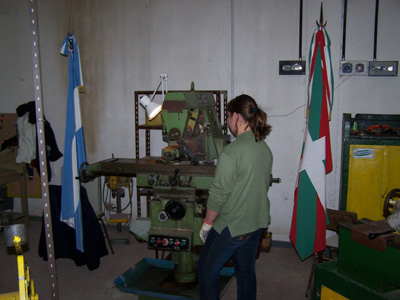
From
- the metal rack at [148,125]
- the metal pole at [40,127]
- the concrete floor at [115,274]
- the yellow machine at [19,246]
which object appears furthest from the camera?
the metal rack at [148,125]

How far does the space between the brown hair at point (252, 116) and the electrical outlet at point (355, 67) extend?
1.61 meters

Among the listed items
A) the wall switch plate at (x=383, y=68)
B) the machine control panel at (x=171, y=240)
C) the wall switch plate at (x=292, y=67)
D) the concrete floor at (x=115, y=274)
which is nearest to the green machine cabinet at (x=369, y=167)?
the wall switch plate at (x=383, y=68)

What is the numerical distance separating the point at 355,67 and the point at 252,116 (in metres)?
1.71

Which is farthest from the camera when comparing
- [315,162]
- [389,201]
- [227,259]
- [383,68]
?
[383,68]

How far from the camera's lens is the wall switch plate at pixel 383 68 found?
10.3 feet

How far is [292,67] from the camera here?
333 cm

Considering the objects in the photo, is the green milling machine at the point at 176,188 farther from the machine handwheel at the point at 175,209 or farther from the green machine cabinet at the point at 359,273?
the green machine cabinet at the point at 359,273

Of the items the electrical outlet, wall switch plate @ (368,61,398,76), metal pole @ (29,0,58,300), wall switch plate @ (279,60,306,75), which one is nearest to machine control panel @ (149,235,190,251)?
metal pole @ (29,0,58,300)

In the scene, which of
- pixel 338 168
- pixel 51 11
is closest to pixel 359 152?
pixel 338 168

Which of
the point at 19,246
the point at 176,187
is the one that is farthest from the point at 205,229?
the point at 19,246

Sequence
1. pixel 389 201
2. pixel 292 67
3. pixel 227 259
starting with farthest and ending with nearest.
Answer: pixel 292 67
pixel 227 259
pixel 389 201

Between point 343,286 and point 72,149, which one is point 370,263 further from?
point 72,149

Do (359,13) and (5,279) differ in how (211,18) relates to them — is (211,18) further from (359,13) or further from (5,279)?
(5,279)

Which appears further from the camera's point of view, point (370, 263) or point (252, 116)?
point (252, 116)
